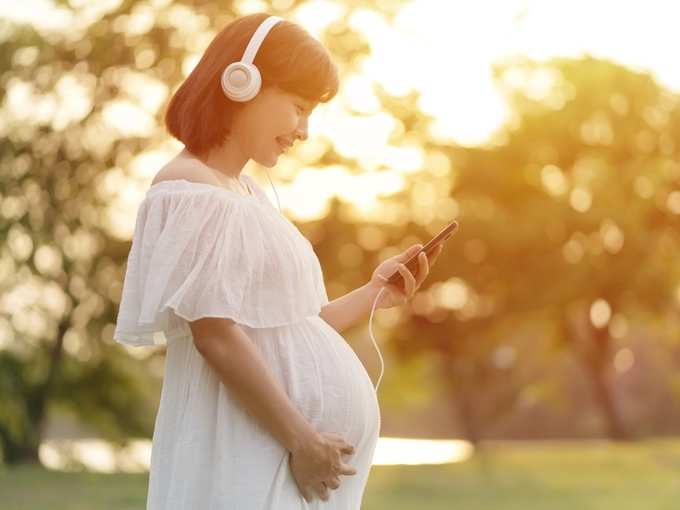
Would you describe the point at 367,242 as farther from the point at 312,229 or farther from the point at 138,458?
the point at 138,458

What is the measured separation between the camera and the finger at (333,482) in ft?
7.31

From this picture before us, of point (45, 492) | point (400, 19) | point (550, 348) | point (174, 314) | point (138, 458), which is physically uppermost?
point (174, 314)

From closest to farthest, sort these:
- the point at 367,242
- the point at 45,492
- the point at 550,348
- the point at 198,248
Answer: the point at 198,248 → the point at 45,492 → the point at 367,242 → the point at 550,348

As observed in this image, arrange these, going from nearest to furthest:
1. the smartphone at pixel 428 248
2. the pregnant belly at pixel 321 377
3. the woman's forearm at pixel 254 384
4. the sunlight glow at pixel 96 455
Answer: the woman's forearm at pixel 254 384 → the pregnant belly at pixel 321 377 → the smartphone at pixel 428 248 → the sunlight glow at pixel 96 455

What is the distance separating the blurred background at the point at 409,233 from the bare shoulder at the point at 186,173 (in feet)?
36.0

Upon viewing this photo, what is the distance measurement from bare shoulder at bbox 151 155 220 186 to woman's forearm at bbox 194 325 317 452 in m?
0.28

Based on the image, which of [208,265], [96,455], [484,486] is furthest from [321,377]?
[96,455]

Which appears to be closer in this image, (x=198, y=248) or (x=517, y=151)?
(x=198, y=248)

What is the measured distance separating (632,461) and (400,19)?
27.8ft

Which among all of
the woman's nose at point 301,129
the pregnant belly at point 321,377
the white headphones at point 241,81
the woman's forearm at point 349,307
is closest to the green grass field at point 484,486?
the woman's forearm at point 349,307

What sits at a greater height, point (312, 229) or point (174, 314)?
point (174, 314)

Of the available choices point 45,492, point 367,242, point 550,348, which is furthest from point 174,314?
point 550,348

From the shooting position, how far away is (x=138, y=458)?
18.6 meters

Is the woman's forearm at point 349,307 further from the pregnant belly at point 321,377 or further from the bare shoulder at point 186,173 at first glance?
the bare shoulder at point 186,173
